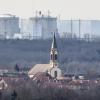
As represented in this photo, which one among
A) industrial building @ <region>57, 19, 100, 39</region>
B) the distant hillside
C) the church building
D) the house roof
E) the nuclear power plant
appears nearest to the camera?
the church building

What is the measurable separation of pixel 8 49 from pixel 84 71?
2784 cm

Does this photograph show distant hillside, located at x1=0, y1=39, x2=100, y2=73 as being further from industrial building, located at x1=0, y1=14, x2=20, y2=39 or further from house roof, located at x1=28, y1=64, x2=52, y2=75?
industrial building, located at x1=0, y1=14, x2=20, y2=39

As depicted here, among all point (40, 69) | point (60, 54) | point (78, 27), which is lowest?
point (60, 54)

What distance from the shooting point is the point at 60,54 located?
8062cm

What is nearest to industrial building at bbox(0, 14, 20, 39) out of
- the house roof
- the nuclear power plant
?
the nuclear power plant

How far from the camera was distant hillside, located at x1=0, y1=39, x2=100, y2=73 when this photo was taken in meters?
66.9

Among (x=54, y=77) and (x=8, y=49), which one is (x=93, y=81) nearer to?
(x=54, y=77)

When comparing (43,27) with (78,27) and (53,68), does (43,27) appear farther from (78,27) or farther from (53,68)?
(53,68)

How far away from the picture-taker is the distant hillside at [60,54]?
219 feet

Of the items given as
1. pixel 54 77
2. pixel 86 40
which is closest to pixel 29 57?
pixel 86 40

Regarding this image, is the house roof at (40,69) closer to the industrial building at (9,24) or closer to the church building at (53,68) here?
the church building at (53,68)

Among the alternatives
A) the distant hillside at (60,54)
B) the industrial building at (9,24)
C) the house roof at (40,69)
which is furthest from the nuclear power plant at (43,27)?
the house roof at (40,69)

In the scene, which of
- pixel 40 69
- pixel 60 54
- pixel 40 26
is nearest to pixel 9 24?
pixel 40 26

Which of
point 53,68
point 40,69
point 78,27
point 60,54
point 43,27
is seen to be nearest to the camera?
point 53,68
